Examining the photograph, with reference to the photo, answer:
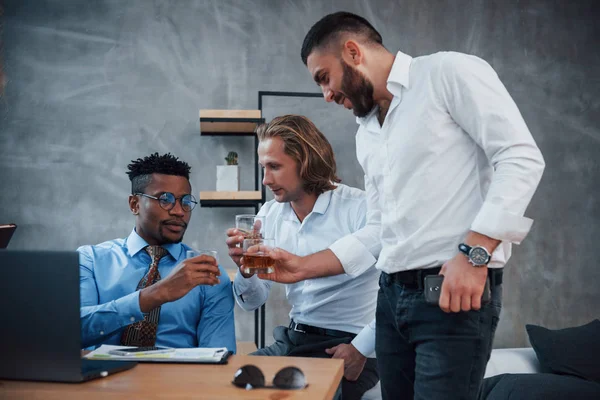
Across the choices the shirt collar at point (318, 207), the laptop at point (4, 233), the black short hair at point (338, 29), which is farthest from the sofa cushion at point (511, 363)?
the laptop at point (4, 233)

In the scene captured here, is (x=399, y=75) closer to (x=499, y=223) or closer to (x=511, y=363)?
(x=499, y=223)

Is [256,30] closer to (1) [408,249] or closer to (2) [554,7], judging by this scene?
(2) [554,7]

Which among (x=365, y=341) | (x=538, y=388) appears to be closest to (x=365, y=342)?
(x=365, y=341)

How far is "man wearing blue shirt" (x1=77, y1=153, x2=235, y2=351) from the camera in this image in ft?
6.13

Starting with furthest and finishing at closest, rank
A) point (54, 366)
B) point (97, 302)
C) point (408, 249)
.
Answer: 1. point (97, 302)
2. point (408, 249)
3. point (54, 366)

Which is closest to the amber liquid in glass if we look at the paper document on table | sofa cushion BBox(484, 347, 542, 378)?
the paper document on table

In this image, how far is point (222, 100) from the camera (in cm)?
401

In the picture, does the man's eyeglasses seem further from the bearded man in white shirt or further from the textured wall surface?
the textured wall surface

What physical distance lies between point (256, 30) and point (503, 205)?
311cm

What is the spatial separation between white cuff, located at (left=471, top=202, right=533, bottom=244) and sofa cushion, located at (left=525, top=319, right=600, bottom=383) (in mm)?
2274

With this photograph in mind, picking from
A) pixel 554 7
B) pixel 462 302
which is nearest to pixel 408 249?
pixel 462 302

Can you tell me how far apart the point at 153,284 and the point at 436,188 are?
1.03m

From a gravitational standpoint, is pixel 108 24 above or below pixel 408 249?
above

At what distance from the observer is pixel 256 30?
4062 millimetres
